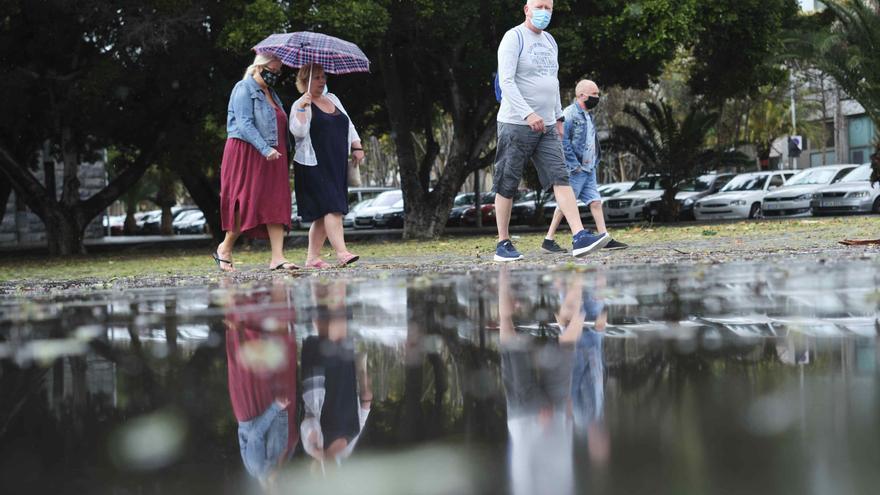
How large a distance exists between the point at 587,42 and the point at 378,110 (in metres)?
7.74

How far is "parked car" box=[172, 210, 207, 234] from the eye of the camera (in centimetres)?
5506

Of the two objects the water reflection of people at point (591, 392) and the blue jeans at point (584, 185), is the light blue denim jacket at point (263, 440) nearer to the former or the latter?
the water reflection of people at point (591, 392)

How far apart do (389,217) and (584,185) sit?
30.1 m

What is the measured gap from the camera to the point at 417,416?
9.74ft

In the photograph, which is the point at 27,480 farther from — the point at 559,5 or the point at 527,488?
the point at 559,5

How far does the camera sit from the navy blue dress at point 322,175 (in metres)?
10.1

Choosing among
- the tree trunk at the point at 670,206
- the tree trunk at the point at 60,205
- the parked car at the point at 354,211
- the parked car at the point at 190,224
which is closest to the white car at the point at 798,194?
the tree trunk at the point at 670,206

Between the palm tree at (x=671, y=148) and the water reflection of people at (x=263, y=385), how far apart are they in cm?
Answer: 2648

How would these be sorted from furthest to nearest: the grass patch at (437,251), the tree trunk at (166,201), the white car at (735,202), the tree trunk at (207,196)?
the tree trunk at (166,201), the white car at (735,202), the tree trunk at (207,196), the grass patch at (437,251)

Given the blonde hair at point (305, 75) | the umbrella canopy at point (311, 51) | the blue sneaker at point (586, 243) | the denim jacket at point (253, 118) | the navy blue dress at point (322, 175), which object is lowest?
the blue sneaker at point (586, 243)

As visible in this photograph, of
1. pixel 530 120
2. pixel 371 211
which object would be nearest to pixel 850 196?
pixel 371 211

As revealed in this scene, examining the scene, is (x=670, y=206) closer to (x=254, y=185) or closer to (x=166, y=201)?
(x=254, y=185)

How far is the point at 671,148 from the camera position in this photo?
31.4m

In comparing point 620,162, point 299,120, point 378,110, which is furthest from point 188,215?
point 299,120
